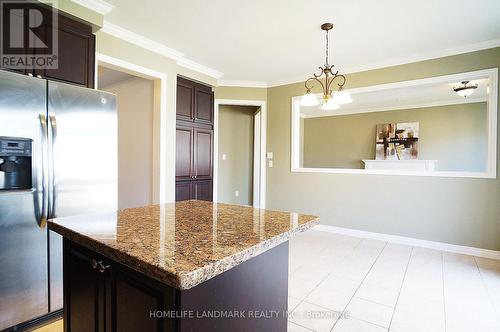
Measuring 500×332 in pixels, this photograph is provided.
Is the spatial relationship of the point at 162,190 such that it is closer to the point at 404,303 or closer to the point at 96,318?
the point at 96,318

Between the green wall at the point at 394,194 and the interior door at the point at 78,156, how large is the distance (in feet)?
10.2

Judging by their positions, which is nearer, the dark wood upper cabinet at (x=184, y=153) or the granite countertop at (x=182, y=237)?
the granite countertop at (x=182, y=237)

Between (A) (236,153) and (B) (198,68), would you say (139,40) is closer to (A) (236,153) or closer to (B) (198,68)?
(B) (198,68)

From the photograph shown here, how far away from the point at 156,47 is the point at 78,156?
197 cm

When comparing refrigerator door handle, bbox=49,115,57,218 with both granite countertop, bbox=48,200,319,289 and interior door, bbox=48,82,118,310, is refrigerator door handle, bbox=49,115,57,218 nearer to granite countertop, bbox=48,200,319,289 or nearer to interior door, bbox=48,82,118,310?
interior door, bbox=48,82,118,310

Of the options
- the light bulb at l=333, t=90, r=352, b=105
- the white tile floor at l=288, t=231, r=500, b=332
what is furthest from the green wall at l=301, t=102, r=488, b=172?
the light bulb at l=333, t=90, r=352, b=105

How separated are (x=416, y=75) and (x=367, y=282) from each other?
9.27ft

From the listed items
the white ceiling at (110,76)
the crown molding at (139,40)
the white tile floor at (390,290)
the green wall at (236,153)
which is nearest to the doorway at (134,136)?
the white ceiling at (110,76)

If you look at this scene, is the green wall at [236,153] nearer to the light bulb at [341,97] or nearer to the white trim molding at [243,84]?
the white trim molding at [243,84]

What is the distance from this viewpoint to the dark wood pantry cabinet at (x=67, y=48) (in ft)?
6.59

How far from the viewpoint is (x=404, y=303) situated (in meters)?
2.17

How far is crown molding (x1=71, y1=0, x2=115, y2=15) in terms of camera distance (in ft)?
7.71

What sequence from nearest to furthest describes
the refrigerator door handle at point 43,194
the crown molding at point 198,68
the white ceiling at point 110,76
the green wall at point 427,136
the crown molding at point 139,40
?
the refrigerator door handle at point 43,194 → the crown molding at point 139,40 → the crown molding at point 198,68 → the white ceiling at point 110,76 → the green wall at point 427,136

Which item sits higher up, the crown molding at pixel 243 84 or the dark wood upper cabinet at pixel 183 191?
the crown molding at pixel 243 84
